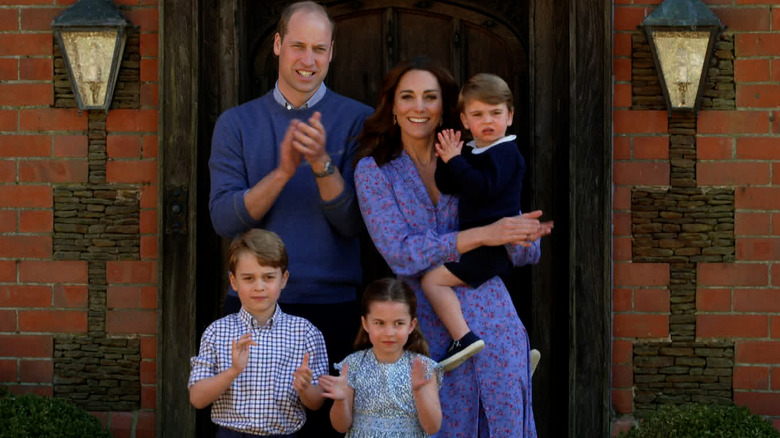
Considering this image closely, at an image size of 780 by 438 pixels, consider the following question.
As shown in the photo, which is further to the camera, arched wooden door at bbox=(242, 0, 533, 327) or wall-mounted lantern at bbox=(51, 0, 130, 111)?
arched wooden door at bbox=(242, 0, 533, 327)

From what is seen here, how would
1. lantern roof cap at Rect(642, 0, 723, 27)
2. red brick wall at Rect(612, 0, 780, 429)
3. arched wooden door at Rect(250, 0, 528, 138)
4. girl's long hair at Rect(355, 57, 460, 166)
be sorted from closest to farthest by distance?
1. girl's long hair at Rect(355, 57, 460, 166)
2. lantern roof cap at Rect(642, 0, 723, 27)
3. red brick wall at Rect(612, 0, 780, 429)
4. arched wooden door at Rect(250, 0, 528, 138)

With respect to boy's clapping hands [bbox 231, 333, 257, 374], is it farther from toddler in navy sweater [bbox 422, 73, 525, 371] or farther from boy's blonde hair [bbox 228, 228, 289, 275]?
toddler in navy sweater [bbox 422, 73, 525, 371]

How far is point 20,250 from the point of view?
4473mm

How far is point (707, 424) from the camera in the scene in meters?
3.82

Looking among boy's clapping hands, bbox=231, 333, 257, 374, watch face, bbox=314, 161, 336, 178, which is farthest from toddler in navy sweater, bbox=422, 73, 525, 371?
boy's clapping hands, bbox=231, 333, 257, 374

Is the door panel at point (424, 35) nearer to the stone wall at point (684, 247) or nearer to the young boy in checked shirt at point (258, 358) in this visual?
the stone wall at point (684, 247)

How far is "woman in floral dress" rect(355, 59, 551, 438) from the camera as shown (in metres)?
3.42

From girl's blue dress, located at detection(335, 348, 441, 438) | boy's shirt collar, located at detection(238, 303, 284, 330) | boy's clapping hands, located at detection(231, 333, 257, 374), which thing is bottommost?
girl's blue dress, located at detection(335, 348, 441, 438)

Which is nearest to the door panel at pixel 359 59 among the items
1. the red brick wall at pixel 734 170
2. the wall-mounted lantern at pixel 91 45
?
the wall-mounted lantern at pixel 91 45

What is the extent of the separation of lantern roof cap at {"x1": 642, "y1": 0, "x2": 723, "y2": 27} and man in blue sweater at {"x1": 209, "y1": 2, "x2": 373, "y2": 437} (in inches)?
53.0

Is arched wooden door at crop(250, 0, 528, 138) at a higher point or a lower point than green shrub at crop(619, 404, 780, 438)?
higher

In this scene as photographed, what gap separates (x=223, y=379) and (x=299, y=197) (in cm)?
80

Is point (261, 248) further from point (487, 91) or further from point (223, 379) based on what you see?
point (487, 91)

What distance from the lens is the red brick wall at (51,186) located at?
443 cm
